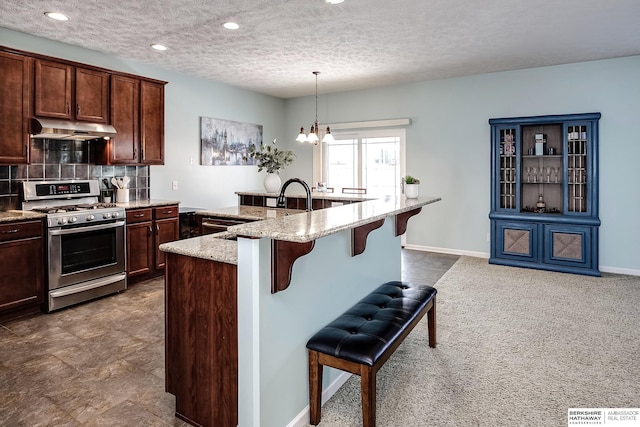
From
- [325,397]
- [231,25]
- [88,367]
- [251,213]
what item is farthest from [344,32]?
[88,367]

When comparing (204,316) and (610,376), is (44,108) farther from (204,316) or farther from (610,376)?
(610,376)

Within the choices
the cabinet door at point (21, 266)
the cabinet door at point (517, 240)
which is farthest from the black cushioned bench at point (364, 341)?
the cabinet door at point (517, 240)

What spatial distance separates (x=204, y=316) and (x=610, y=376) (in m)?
2.51

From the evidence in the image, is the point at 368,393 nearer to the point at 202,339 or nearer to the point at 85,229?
the point at 202,339

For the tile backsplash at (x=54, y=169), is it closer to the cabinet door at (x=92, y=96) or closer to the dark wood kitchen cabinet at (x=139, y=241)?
the cabinet door at (x=92, y=96)

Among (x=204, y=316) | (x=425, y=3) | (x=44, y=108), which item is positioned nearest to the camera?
(x=204, y=316)

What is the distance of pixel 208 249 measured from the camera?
6.35 ft

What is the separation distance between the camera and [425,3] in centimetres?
326

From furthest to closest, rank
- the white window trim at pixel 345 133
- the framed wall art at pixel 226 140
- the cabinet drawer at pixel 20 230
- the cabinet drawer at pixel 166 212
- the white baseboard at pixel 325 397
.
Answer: the white window trim at pixel 345 133 < the framed wall art at pixel 226 140 < the cabinet drawer at pixel 166 212 < the cabinet drawer at pixel 20 230 < the white baseboard at pixel 325 397

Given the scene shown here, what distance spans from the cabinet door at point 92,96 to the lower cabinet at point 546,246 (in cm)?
501

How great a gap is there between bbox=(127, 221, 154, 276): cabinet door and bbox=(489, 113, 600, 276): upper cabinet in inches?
173

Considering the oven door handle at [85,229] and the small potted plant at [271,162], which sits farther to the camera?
the small potted plant at [271,162]

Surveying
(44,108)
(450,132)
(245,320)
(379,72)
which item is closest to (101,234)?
(44,108)

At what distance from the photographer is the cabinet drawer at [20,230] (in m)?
3.38
